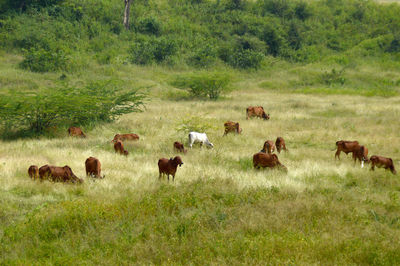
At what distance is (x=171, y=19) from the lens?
45906 millimetres

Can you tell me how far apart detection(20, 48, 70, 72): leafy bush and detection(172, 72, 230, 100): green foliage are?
32.2 feet

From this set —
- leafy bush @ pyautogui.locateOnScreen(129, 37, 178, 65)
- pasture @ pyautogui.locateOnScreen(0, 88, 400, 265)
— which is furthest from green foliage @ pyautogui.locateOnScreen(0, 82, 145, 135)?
leafy bush @ pyautogui.locateOnScreen(129, 37, 178, 65)

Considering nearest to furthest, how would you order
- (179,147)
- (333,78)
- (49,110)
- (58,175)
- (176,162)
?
(58,175) < (176,162) < (179,147) < (49,110) < (333,78)

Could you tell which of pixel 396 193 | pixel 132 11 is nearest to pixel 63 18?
pixel 132 11

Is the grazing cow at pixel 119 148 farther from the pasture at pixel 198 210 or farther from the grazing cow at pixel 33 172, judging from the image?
the grazing cow at pixel 33 172

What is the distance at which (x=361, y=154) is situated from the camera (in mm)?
A: 10656

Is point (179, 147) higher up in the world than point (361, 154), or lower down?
lower down

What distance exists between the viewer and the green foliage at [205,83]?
26.8 meters

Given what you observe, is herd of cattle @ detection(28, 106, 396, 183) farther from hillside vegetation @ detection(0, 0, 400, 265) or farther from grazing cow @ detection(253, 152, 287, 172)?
hillside vegetation @ detection(0, 0, 400, 265)

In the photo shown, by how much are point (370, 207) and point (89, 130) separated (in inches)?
435

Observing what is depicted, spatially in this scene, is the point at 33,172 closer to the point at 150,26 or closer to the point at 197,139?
the point at 197,139

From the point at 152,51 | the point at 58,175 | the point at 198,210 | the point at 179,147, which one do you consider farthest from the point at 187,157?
the point at 152,51

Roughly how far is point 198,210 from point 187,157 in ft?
14.2

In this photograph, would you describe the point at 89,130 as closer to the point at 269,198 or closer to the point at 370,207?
the point at 269,198
